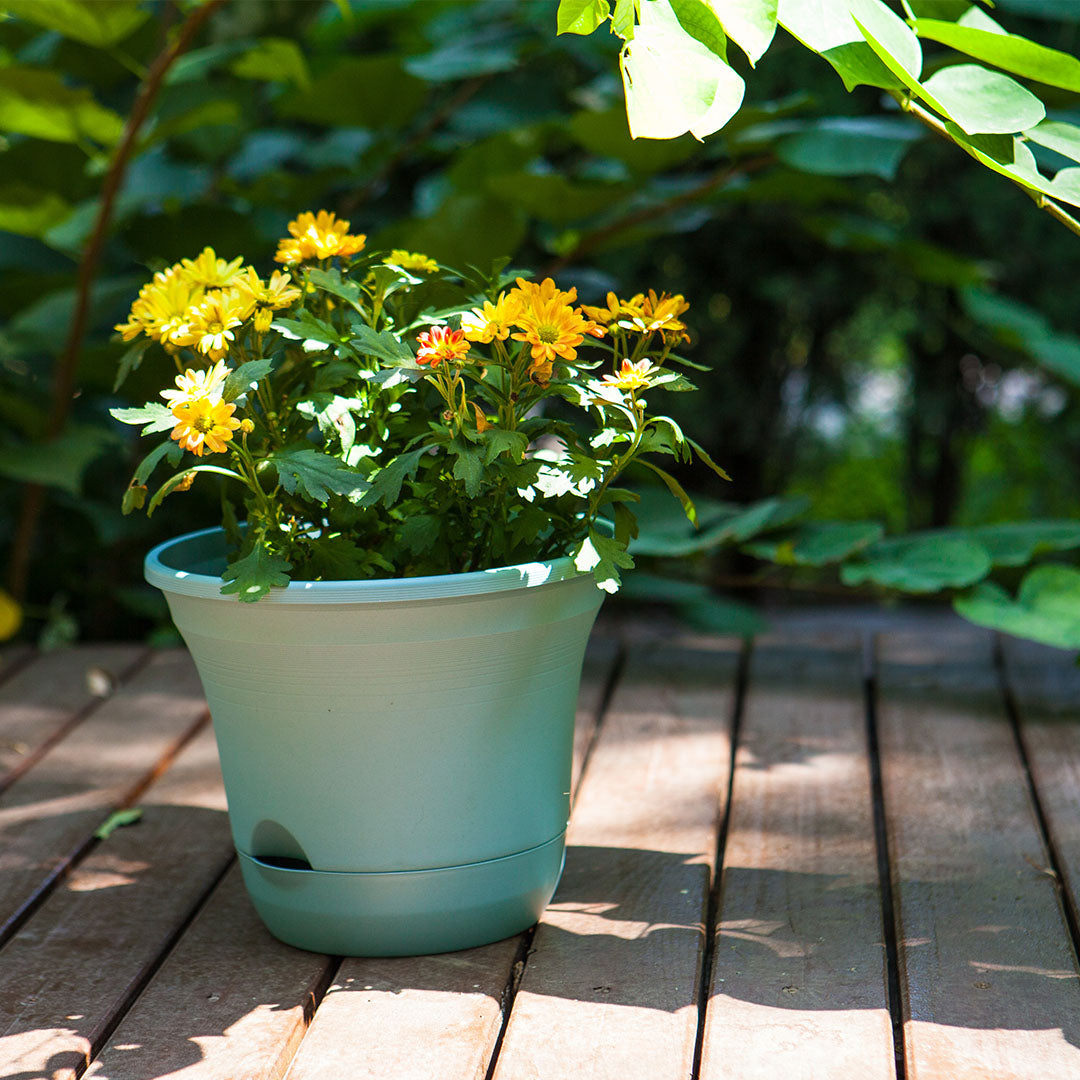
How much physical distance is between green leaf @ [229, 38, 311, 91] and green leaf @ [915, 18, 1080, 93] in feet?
3.44

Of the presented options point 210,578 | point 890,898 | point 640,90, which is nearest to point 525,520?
point 210,578

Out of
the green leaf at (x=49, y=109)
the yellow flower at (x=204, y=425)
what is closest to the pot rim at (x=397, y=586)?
the yellow flower at (x=204, y=425)

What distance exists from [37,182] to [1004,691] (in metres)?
1.74

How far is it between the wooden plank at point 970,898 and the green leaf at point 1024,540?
0.68 ft

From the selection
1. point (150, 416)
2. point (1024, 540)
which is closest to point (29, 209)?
point (150, 416)

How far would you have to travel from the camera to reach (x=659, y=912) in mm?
1163

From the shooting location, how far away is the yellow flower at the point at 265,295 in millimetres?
1012

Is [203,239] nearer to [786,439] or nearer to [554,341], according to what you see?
[554,341]

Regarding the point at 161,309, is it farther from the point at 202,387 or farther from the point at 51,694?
the point at 51,694

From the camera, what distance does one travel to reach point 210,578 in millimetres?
1010

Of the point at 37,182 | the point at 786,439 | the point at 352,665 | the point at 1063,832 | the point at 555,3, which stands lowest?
the point at 786,439

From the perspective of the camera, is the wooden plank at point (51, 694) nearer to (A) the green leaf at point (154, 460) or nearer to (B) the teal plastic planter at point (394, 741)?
(B) the teal plastic planter at point (394, 741)

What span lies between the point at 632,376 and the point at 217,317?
34 cm

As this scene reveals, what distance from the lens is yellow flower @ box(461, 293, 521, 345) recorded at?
0.97m
